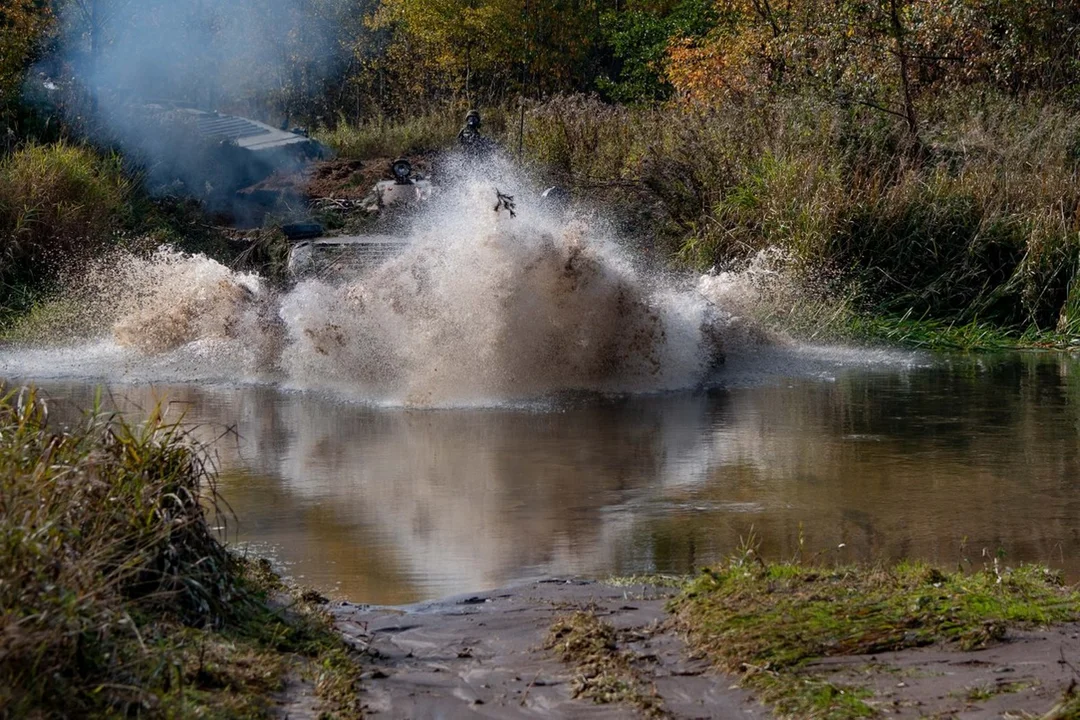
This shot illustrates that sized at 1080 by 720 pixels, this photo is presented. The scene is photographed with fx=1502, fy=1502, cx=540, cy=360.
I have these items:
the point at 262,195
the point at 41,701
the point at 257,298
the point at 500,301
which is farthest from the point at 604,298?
the point at 262,195

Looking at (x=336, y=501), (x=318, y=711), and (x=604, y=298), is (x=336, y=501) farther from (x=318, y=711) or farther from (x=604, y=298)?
(x=604, y=298)

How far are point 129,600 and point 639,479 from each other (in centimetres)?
469

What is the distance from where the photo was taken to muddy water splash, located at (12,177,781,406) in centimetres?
1273

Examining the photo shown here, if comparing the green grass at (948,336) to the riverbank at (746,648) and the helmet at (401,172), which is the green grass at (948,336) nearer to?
the helmet at (401,172)

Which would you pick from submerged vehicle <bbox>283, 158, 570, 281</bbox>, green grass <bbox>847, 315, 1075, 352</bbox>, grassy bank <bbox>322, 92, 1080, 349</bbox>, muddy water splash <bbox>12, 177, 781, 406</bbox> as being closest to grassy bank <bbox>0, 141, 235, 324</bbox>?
submerged vehicle <bbox>283, 158, 570, 281</bbox>

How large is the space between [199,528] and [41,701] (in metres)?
1.66

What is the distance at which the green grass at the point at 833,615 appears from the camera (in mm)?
4793

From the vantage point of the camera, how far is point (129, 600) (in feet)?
14.7

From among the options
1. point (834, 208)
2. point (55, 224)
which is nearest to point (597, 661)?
point (834, 208)

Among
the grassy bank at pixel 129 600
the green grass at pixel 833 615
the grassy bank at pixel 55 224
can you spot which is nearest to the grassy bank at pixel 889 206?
the grassy bank at pixel 55 224

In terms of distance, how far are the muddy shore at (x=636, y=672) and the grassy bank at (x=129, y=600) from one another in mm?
227

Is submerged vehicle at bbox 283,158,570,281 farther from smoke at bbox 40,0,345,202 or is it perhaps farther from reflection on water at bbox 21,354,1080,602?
smoke at bbox 40,0,345,202

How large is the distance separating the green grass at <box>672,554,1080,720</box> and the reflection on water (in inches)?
33.6

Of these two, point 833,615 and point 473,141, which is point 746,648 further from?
point 473,141
